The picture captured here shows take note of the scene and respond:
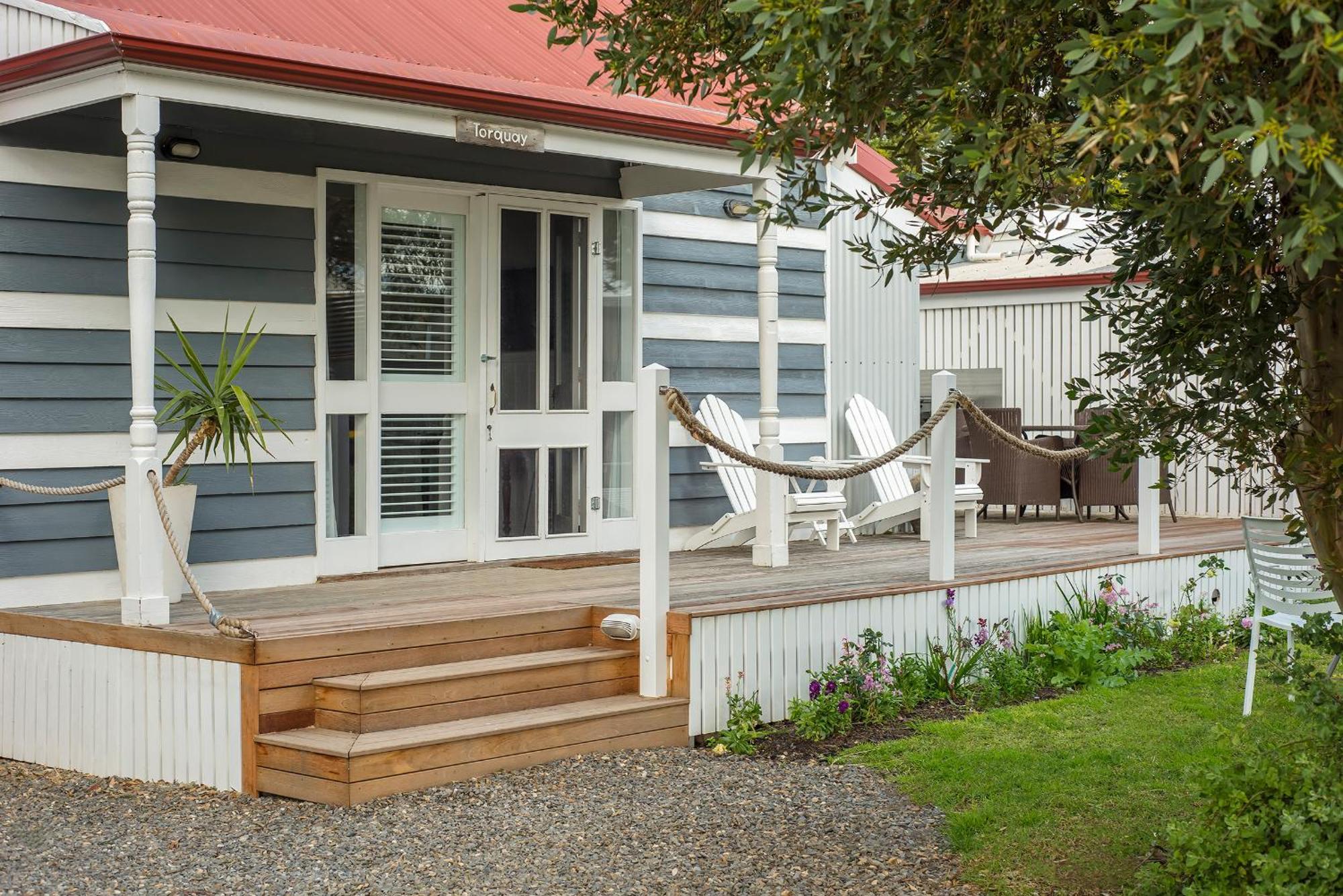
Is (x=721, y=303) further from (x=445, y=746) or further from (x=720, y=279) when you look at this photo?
(x=445, y=746)

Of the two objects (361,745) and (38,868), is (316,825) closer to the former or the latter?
(361,745)

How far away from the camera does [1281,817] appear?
3398 mm

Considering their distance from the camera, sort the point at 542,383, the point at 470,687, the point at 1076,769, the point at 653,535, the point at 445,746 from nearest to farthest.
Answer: the point at 445,746 → the point at 1076,769 → the point at 470,687 → the point at 653,535 → the point at 542,383

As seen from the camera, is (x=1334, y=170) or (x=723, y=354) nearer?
(x=1334, y=170)

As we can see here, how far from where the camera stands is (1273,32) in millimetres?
2193

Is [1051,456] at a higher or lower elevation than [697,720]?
higher

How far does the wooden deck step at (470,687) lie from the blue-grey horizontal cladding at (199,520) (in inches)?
68.8

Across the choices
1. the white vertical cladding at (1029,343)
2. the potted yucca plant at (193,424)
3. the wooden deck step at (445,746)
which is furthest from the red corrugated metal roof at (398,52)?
the white vertical cladding at (1029,343)

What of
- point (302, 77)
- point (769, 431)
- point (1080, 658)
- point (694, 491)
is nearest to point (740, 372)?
point (694, 491)

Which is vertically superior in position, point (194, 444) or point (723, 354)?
point (723, 354)

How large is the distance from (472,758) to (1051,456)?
12.2 feet

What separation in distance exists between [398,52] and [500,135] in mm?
636

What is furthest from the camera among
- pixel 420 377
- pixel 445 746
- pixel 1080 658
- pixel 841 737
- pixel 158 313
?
pixel 420 377

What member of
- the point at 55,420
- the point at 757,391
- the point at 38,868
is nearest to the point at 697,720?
the point at 38,868
